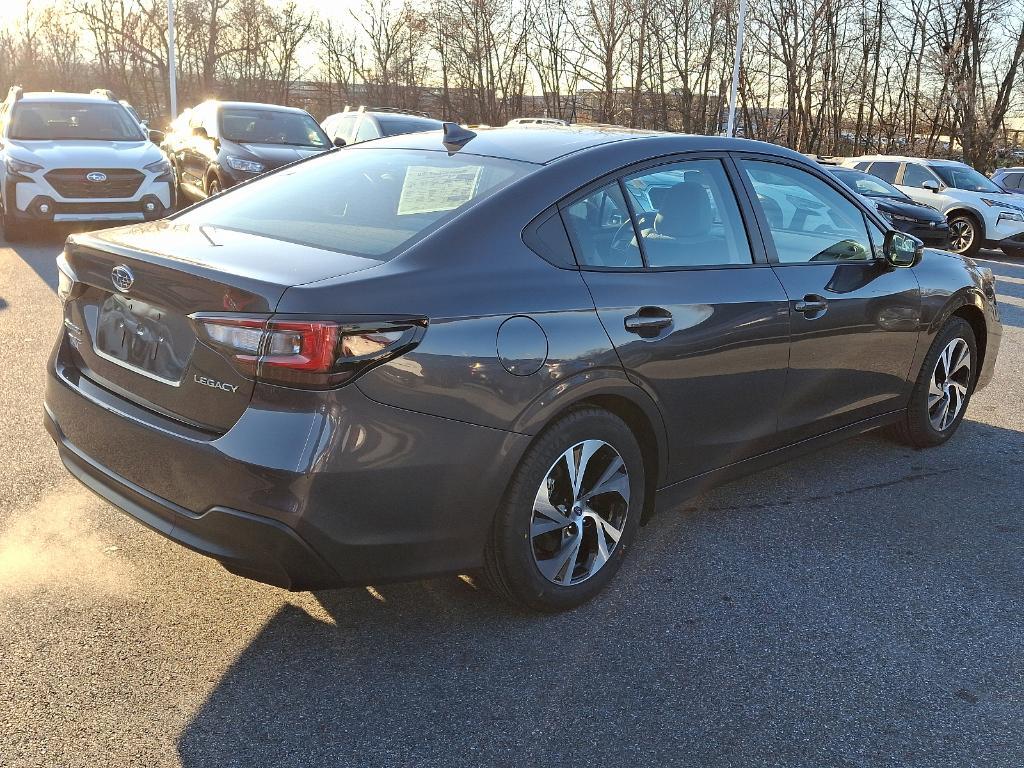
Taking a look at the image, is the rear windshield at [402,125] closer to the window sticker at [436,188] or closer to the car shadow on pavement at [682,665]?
the window sticker at [436,188]

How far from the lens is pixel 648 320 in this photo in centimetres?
337

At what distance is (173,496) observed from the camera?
2836 millimetres

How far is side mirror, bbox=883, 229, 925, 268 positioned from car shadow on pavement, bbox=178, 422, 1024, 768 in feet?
4.03

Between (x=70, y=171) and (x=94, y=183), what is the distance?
0.28m

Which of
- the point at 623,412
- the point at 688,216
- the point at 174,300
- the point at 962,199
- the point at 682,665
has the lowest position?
the point at 682,665

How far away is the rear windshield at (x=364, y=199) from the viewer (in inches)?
124

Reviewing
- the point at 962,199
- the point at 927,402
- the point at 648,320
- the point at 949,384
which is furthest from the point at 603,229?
the point at 962,199

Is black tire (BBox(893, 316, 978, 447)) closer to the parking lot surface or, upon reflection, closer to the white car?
the parking lot surface

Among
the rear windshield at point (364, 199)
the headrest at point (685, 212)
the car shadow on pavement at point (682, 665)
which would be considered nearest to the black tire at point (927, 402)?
the car shadow on pavement at point (682, 665)

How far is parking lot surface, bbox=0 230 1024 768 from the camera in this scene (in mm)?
2637

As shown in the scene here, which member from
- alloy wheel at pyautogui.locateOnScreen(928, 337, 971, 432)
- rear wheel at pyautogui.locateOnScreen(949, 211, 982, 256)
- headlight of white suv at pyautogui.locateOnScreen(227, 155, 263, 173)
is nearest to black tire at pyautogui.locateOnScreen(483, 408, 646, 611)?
alloy wheel at pyautogui.locateOnScreen(928, 337, 971, 432)

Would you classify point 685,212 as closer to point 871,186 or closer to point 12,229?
point 12,229

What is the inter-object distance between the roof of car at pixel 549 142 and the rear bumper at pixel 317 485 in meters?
1.18

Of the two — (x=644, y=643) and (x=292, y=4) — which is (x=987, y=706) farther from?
(x=292, y=4)
